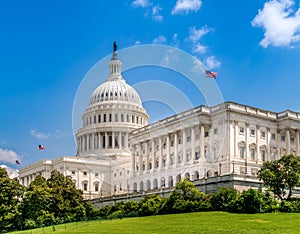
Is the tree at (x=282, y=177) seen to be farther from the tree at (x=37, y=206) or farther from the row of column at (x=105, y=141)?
the row of column at (x=105, y=141)

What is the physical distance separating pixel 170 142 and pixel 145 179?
12751 millimetres

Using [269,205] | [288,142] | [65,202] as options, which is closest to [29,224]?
[65,202]

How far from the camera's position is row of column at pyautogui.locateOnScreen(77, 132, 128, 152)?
15225 cm

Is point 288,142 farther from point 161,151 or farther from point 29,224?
point 29,224

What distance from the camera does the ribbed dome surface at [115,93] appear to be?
531 ft

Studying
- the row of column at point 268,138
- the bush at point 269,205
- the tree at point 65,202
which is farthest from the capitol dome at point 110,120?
the bush at point 269,205

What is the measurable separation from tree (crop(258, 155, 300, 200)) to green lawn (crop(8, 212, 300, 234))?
1146 cm

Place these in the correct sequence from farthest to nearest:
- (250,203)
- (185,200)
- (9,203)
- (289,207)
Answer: (9,203), (185,200), (289,207), (250,203)

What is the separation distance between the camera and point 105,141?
154000 millimetres

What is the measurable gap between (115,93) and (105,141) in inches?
673

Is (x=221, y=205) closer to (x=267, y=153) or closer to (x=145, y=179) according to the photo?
(x=267, y=153)

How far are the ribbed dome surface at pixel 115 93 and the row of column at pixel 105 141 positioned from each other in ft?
41.8

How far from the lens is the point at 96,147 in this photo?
153 m

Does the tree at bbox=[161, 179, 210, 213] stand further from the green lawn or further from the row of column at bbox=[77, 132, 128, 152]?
the row of column at bbox=[77, 132, 128, 152]
